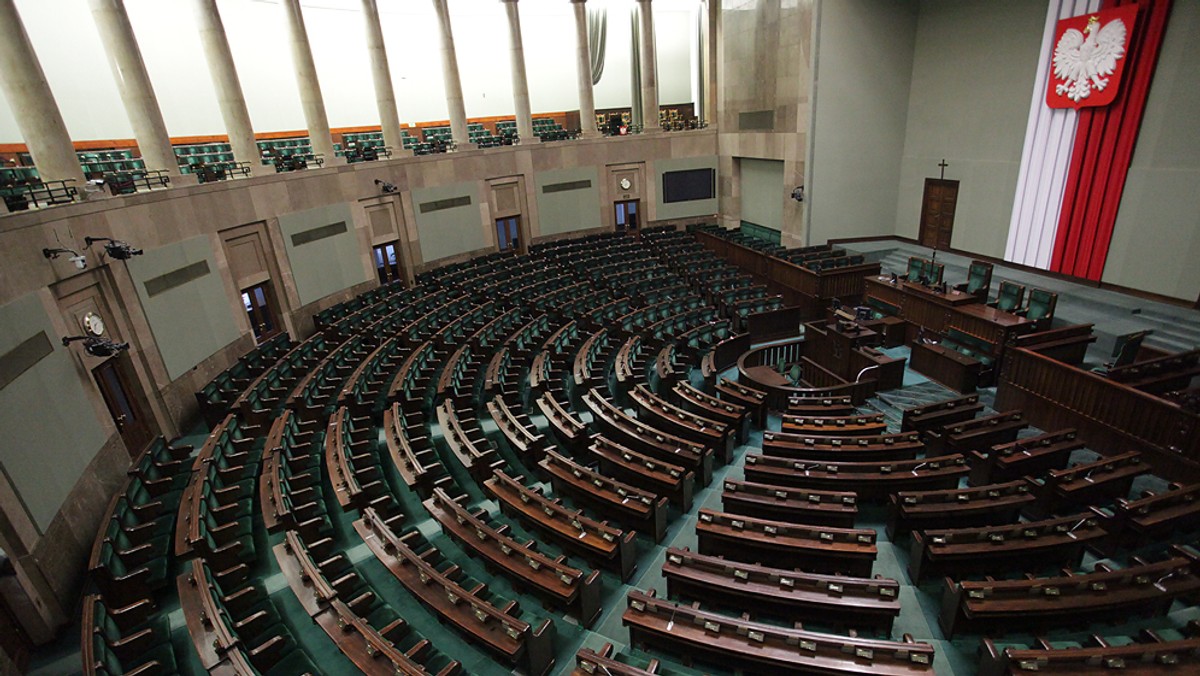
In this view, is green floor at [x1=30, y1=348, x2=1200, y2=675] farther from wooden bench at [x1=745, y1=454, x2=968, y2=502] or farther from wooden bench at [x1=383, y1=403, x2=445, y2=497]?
wooden bench at [x1=383, y1=403, x2=445, y2=497]

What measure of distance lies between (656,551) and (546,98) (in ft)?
70.3

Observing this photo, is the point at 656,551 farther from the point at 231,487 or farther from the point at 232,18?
the point at 232,18

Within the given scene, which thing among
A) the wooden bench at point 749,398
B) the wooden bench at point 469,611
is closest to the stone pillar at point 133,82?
the wooden bench at point 469,611

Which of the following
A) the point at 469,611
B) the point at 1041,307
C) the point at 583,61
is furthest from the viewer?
the point at 583,61

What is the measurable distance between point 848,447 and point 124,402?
9531mm

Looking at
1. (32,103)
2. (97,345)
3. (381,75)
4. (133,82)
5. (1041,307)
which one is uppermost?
(381,75)

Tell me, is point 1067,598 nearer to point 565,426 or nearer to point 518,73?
point 565,426

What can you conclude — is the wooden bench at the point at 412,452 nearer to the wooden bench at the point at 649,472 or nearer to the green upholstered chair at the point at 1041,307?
the wooden bench at the point at 649,472

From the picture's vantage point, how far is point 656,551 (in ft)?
17.6

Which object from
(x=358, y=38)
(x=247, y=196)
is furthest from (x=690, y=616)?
(x=358, y=38)

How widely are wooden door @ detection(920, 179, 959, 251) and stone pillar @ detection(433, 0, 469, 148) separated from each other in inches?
506

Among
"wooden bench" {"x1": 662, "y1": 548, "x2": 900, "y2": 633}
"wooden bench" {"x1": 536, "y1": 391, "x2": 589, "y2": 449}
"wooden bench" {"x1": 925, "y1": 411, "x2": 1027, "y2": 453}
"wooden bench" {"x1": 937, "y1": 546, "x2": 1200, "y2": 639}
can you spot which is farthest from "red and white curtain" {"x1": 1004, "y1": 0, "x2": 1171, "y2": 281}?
"wooden bench" {"x1": 536, "y1": 391, "x2": 589, "y2": 449}

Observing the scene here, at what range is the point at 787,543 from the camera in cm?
463

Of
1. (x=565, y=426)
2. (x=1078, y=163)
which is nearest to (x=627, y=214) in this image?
(x=1078, y=163)
